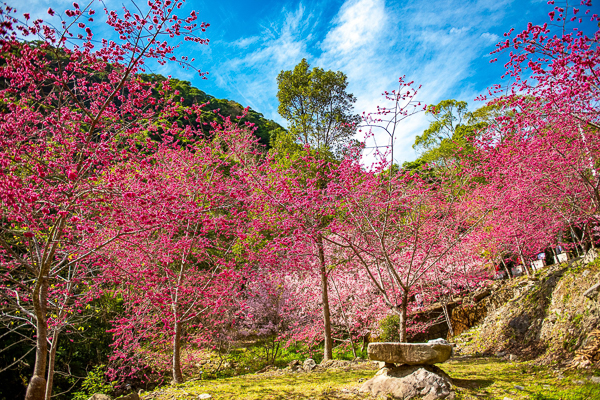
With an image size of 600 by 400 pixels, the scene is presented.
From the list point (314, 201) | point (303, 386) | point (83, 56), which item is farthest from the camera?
point (314, 201)

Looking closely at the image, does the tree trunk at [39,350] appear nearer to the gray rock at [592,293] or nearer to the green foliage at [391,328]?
the gray rock at [592,293]

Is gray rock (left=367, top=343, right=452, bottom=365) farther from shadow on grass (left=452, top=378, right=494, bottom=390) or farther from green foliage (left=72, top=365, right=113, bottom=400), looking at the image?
green foliage (left=72, top=365, right=113, bottom=400)

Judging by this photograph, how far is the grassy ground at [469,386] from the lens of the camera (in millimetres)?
4035

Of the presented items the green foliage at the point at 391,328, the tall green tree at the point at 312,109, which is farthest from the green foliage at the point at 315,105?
the green foliage at the point at 391,328

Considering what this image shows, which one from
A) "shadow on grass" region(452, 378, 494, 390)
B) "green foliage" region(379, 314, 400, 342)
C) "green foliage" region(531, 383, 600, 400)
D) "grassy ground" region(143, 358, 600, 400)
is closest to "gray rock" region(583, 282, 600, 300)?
"grassy ground" region(143, 358, 600, 400)

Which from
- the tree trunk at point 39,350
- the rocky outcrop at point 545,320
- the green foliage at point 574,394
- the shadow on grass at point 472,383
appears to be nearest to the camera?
the tree trunk at point 39,350

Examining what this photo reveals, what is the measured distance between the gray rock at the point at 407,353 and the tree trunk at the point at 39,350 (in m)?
3.98

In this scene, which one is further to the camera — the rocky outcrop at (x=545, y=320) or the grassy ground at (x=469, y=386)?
the rocky outcrop at (x=545, y=320)

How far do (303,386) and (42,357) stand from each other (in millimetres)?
3557

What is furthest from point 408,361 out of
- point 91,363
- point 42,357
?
point 91,363

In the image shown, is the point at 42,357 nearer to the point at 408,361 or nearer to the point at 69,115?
the point at 69,115

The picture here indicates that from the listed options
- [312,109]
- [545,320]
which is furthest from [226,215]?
[545,320]

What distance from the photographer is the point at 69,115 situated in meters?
3.78

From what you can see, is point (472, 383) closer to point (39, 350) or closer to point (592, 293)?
point (592, 293)
